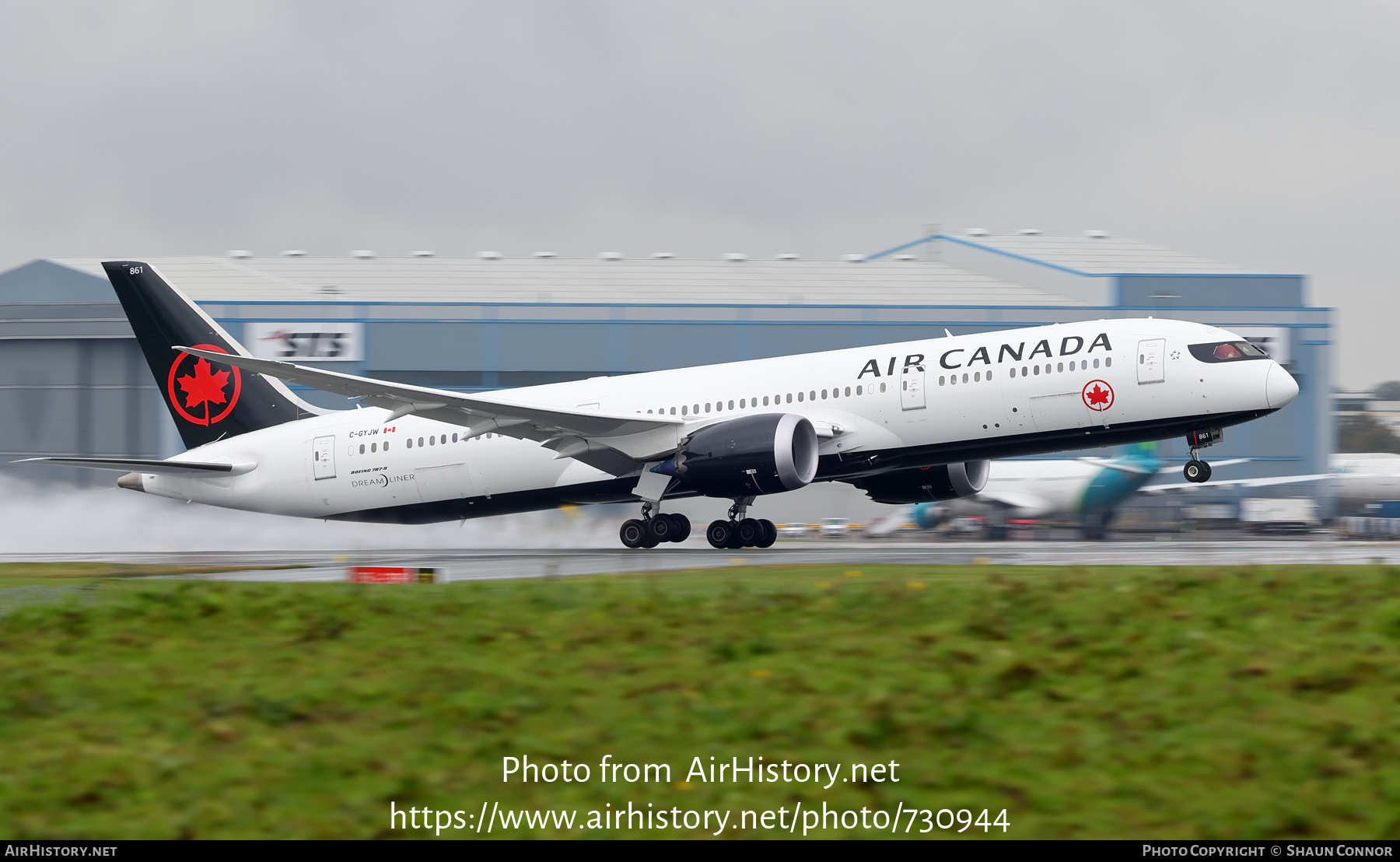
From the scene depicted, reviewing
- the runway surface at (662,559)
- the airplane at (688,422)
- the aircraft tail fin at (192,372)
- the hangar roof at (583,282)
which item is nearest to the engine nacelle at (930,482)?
the airplane at (688,422)

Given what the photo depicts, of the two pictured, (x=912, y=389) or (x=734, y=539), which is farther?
(x=734, y=539)

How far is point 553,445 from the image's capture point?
91.1 feet

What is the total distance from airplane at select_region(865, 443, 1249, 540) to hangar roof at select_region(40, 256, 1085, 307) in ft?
35.7

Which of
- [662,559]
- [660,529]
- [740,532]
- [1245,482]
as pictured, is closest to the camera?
[662,559]

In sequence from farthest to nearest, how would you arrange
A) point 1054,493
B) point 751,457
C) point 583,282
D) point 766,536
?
point 583,282 < point 1054,493 < point 766,536 < point 751,457

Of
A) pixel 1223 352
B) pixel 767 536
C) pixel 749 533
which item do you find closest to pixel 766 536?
pixel 767 536

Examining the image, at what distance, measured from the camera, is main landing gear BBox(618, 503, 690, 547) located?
89.9 feet

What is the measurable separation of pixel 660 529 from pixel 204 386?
11.6m

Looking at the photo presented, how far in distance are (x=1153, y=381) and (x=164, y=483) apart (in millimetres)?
22050

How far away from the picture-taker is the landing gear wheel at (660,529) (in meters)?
27.4

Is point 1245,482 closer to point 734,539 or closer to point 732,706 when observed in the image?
point 734,539

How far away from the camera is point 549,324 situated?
52.8m

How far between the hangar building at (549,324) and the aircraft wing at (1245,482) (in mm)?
594

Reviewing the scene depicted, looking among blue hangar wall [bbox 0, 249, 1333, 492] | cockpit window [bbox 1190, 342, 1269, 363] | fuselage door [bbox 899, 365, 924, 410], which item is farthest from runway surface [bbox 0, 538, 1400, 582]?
blue hangar wall [bbox 0, 249, 1333, 492]
